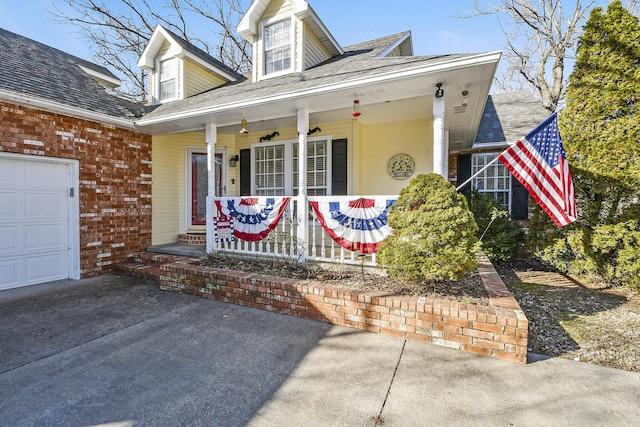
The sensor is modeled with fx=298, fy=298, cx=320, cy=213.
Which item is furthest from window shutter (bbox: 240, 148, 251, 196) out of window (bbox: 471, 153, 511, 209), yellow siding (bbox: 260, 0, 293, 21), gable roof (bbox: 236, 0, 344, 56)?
window (bbox: 471, 153, 511, 209)

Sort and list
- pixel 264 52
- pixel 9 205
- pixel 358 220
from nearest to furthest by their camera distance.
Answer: pixel 358 220
pixel 9 205
pixel 264 52

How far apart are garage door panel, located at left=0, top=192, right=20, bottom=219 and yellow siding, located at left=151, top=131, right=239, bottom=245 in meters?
2.42

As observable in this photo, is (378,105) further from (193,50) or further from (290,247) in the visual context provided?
(193,50)

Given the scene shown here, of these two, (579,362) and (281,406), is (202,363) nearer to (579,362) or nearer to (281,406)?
(281,406)

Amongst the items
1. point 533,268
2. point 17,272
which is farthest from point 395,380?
point 17,272

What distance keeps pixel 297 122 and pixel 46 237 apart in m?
5.17

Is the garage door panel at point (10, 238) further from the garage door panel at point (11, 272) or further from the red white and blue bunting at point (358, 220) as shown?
the red white and blue bunting at point (358, 220)

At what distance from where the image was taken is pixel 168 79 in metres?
8.34

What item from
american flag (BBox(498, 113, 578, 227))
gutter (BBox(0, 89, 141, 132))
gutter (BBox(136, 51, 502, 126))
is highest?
gutter (BBox(136, 51, 502, 126))

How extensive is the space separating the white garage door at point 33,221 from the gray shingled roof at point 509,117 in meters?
9.70

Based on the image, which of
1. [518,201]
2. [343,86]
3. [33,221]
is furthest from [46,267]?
[518,201]

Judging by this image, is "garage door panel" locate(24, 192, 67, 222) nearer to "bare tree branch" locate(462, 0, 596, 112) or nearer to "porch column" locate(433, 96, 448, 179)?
"porch column" locate(433, 96, 448, 179)

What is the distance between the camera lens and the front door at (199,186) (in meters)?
7.91

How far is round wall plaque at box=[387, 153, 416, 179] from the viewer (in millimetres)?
6843
